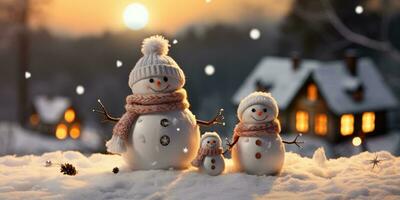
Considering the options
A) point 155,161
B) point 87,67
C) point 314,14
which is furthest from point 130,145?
point 314,14

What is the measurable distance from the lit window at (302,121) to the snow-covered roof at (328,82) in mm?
426

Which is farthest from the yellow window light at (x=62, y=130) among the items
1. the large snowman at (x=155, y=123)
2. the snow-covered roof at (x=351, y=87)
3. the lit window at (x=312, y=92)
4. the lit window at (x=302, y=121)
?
the large snowman at (x=155, y=123)

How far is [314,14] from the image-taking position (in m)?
16.5

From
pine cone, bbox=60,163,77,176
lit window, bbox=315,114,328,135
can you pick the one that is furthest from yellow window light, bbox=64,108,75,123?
pine cone, bbox=60,163,77,176

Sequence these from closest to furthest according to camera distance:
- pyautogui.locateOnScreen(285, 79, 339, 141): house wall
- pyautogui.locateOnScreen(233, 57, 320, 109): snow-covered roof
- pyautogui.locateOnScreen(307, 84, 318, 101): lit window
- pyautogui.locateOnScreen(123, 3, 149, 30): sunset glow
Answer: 1. pyautogui.locateOnScreen(123, 3, 149, 30): sunset glow
2. pyautogui.locateOnScreen(285, 79, 339, 141): house wall
3. pyautogui.locateOnScreen(307, 84, 318, 101): lit window
4. pyautogui.locateOnScreen(233, 57, 320, 109): snow-covered roof

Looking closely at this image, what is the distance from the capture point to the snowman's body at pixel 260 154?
550 centimetres

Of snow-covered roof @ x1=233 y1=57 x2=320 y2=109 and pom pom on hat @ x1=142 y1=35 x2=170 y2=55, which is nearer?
pom pom on hat @ x1=142 y1=35 x2=170 y2=55

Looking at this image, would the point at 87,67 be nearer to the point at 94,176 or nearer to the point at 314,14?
the point at 314,14

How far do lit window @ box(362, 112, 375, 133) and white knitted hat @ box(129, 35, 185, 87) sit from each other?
10869 mm

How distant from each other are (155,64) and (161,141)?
2.10ft

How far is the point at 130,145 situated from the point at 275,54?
1179cm

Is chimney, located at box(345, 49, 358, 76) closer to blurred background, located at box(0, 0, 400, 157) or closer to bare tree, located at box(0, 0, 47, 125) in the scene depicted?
blurred background, located at box(0, 0, 400, 157)

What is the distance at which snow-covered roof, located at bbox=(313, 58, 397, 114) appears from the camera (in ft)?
49.1

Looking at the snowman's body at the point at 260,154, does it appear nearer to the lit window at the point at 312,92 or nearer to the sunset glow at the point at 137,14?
the sunset glow at the point at 137,14
